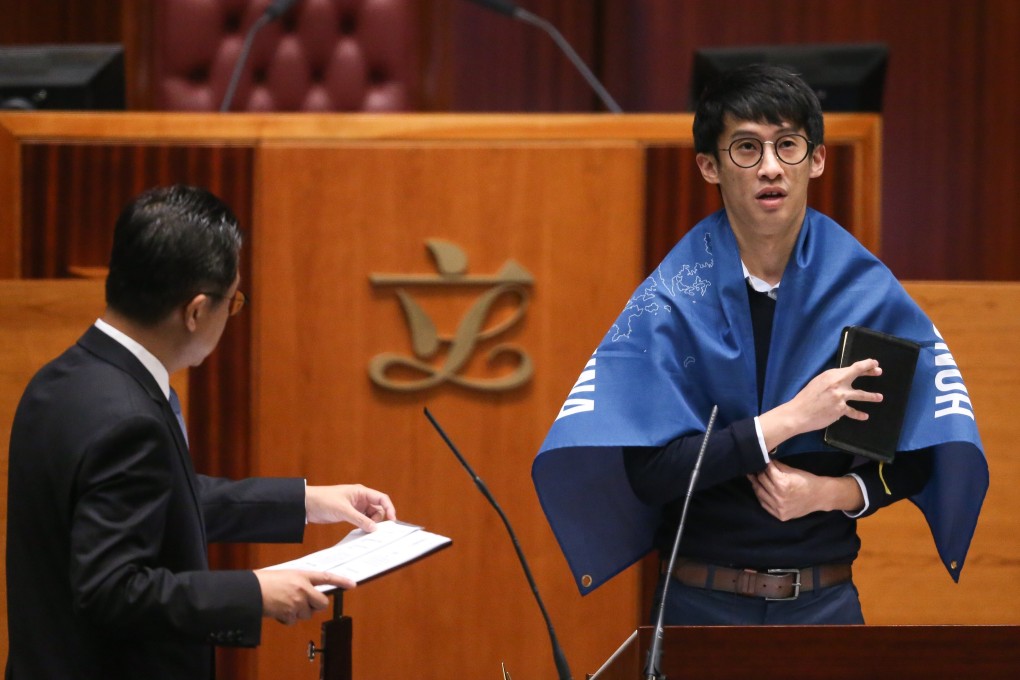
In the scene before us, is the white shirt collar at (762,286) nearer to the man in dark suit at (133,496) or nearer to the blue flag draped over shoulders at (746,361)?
the blue flag draped over shoulders at (746,361)

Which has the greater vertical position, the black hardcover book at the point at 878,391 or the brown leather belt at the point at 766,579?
the black hardcover book at the point at 878,391

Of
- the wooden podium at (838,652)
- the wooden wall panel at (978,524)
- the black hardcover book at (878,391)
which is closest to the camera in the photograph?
the wooden podium at (838,652)

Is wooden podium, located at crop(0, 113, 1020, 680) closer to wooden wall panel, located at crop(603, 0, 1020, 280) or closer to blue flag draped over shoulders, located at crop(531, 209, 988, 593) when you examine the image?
blue flag draped over shoulders, located at crop(531, 209, 988, 593)

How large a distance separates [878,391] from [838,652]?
1.53 feet

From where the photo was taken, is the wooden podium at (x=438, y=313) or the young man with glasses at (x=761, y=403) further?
the wooden podium at (x=438, y=313)

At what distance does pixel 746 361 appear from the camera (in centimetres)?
165

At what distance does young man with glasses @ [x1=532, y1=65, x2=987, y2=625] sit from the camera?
160 cm

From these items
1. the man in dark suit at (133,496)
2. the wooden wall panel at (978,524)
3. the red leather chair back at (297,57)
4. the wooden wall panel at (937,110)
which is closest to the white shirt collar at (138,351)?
the man in dark suit at (133,496)

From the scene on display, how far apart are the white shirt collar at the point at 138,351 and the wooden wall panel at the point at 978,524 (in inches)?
59.9

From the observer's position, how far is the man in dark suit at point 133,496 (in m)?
1.29

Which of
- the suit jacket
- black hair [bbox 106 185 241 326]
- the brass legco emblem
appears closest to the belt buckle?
the suit jacket

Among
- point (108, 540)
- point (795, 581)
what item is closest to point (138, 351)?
point (108, 540)

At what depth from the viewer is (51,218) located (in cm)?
262

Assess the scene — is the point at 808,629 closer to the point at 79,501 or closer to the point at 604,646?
the point at 79,501
